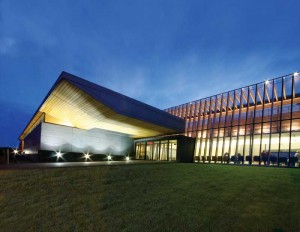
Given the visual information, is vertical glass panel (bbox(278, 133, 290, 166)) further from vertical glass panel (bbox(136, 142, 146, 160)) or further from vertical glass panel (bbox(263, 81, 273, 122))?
vertical glass panel (bbox(136, 142, 146, 160))

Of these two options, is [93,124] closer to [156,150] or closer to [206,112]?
[156,150]

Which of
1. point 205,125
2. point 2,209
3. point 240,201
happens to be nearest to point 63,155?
point 2,209

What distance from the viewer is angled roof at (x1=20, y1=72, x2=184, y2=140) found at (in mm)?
13094

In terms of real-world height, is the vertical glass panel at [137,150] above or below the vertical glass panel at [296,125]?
below

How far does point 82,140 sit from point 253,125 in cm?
1772

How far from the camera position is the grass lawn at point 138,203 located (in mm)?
4293

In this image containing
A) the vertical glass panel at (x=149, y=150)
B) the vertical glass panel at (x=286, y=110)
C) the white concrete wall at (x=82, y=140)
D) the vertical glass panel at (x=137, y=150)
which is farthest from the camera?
the vertical glass panel at (x=137, y=150)

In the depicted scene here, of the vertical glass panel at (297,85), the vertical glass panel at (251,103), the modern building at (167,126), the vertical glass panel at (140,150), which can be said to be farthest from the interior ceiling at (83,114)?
the vertical glass panel at (297,85)

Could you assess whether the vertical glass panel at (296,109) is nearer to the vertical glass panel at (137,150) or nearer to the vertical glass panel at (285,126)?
the vertical glass panel at (285,126)

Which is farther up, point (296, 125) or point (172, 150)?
point (296, 125)

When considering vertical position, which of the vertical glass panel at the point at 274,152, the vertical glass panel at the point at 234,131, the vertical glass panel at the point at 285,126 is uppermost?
the vertical glass panel at the point at 285,126

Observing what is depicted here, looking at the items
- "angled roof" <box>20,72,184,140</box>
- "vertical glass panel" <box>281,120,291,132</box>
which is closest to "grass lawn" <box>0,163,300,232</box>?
"angled roof" <box>20,72,184,140</box>

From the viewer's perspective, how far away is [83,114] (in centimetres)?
1648

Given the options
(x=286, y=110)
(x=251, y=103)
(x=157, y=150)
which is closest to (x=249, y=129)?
(x=251, y=103)
